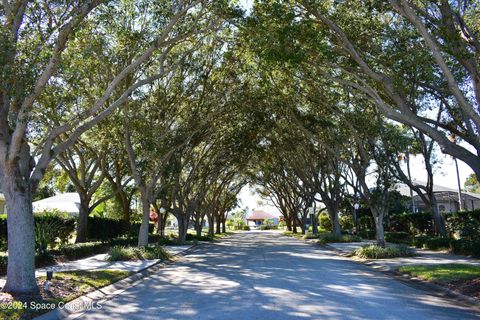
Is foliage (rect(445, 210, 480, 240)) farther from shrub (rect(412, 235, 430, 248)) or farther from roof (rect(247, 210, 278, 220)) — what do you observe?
roof (rect(247, 210, 278, 220))

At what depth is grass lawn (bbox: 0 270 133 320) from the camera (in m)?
8.55

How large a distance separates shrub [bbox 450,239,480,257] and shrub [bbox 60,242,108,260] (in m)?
17.0

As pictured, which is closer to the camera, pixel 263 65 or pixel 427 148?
pixel 263 65

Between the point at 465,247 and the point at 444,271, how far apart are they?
22.7 ft

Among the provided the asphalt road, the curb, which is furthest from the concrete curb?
the curb

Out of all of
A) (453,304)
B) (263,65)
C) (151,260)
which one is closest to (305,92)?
(263,65)

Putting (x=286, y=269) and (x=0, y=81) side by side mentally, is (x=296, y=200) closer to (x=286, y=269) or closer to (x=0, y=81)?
(x=286, y=269)

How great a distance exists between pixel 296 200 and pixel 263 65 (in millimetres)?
37173

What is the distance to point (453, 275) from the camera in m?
13.5

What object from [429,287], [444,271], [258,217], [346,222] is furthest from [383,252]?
[258,217]

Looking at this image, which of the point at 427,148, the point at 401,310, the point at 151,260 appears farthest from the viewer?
the point at 427,148

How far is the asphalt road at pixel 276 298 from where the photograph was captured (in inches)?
350

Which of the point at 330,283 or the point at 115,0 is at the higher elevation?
the point at 115,0

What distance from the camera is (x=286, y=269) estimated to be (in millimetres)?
16750
